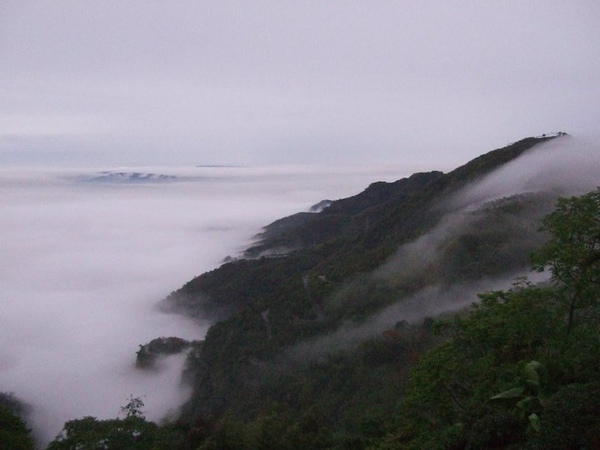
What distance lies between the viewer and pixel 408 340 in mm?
32281

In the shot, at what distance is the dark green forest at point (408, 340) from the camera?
974 centimetres

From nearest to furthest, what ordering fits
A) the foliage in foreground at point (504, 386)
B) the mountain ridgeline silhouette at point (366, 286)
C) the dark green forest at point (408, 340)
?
1. the foliage in foreground at point (504, 386)
2. the dark green forest at point (408, 340)
3. the mountain ridgeline silhouette at point (366, 286)

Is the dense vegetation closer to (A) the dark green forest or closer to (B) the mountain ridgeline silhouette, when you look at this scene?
(A) the dark green forest

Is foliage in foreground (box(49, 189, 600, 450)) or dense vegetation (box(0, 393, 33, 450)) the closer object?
foliage in foreground (box(49, 189, 600, 450))

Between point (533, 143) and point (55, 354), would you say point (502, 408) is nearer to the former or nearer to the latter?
point (533, 143)

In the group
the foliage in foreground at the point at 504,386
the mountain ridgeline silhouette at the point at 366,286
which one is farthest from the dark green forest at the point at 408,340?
the mountain ridgeline silhouette at the point at 366,286

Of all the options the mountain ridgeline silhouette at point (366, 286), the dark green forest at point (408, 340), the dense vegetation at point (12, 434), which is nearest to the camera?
the dark green forest at point (408, 340)

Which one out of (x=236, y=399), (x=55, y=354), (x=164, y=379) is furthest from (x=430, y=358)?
(x=55, y=354)

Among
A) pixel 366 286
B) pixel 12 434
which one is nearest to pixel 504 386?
pixel 12 434

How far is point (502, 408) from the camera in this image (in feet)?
31.2

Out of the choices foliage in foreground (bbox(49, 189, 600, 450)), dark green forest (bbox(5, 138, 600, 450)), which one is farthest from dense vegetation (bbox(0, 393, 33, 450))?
foliage in foreground (bbox(49, 189, 600, 450))

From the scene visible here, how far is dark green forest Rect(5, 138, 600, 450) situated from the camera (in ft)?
32.0

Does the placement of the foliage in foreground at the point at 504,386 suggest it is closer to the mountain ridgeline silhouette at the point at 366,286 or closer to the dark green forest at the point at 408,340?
the dark green forest at the point at 408,340

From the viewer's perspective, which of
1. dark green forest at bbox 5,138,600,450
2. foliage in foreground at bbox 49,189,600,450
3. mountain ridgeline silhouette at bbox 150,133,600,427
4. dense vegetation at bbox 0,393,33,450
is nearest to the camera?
foliage in foreground at bbox 49,189,600,450
